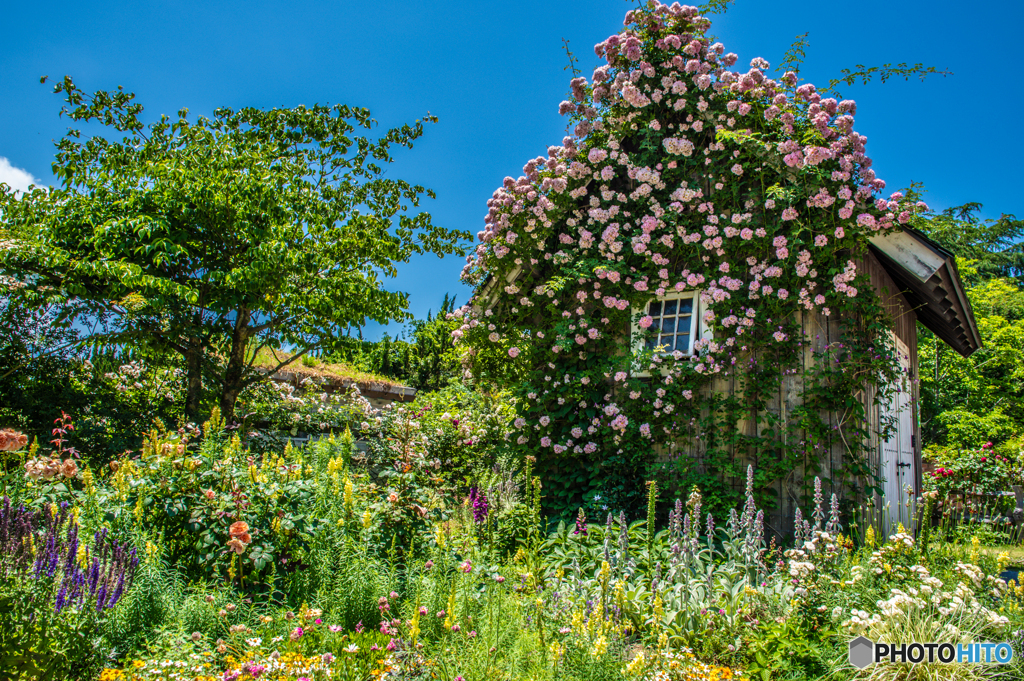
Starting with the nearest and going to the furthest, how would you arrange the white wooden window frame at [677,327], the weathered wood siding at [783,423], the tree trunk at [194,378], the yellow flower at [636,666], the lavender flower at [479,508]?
1. the yellow flower at [636,666]
2. the lavender flower at [479,508]
3. the weathered wood siding at [783,423]
4. the white wooden window frame at [677,327]
5. the tree trunk at [194,378]

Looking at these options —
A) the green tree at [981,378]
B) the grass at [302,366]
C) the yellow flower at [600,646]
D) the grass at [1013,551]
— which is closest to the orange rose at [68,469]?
the yellow flower at [600,646]

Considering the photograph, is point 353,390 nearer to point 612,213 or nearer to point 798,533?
point 612,213

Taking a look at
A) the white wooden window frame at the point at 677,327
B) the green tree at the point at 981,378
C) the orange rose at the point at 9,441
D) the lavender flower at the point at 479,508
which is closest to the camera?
the orange rose at the point at 9,441

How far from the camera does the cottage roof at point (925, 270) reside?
17.9ft

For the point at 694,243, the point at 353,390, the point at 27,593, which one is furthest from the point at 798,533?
the point at 353,390

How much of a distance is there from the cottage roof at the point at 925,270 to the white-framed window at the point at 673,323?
175 centimetres

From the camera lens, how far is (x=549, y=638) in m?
2.59

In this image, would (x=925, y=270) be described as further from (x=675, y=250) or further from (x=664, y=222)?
(x=664, y=222)

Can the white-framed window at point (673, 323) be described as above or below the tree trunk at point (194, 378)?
above

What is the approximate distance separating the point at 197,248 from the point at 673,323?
652cm

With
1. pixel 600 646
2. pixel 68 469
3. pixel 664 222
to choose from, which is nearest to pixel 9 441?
pixel 68 469

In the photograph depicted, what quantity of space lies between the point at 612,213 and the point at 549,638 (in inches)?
188

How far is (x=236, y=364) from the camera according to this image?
8773 millimetres

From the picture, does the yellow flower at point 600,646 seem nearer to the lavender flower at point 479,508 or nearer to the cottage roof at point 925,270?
the lavender flower at point 479,508
